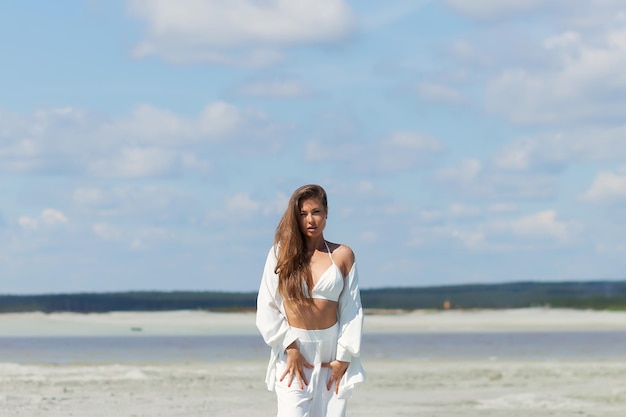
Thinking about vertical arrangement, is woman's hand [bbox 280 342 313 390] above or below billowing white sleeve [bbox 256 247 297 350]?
below

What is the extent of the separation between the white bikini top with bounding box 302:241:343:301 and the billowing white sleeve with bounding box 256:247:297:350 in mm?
188

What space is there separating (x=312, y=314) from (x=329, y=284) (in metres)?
0.21

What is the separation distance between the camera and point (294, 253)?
19.1 feet

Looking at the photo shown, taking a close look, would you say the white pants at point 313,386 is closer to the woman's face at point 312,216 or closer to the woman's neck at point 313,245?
the woman's neck at point 313,245

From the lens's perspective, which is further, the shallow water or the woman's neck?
the shallow water

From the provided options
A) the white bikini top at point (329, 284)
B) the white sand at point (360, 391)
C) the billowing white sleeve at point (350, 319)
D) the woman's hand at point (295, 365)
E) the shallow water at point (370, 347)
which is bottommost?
the white sand at point (360, 391)

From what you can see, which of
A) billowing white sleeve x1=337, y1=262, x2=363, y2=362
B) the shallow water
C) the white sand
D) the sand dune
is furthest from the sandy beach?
the sand dune

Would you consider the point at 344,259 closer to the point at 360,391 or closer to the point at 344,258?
the point at 344,258

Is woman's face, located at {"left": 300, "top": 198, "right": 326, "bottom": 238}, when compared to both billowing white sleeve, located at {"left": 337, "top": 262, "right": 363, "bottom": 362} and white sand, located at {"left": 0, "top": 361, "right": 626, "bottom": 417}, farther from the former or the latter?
white sand, located at {"left": 0, "top": 361, "right": 626, "bottom": 417}

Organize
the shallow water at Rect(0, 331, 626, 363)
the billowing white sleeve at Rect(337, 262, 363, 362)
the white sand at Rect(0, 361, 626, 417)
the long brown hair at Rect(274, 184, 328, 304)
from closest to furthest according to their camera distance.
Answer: the long brown hair at Rect(274, 184, 328, 304) < the billowing white sleeve at Rect(337, 262, 363, 362) < the white sand at Rect(0, 361, 626, 417) < the shallow water at Rect(0, 331, 626, 363)

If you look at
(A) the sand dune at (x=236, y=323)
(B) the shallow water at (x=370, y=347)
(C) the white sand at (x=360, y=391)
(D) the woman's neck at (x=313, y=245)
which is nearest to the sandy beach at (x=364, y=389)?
(C) the white sand at (x=360, y=391)

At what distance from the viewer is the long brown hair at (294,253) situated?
19.0 ft

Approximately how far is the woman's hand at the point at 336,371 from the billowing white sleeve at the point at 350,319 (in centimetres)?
4

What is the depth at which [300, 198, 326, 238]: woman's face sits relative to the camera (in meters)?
5.83
